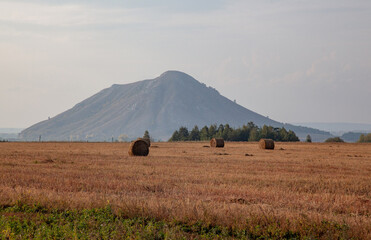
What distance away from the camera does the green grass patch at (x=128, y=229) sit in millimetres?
9648

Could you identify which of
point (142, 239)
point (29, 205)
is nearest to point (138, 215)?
point (142, 239)

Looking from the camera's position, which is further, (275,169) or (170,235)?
(275,169)

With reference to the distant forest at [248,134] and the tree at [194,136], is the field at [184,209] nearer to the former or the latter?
the distant forest at [248,134]

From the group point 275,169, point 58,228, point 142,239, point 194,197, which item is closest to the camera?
point 142,239

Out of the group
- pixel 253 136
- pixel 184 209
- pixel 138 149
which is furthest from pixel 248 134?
pixel 184 209

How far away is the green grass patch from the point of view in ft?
→ 31.7

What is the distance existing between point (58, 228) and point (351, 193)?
11.5m

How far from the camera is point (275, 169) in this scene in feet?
85.2

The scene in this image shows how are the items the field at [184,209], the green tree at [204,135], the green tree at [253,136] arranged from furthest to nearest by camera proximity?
the green tree at [204,135] < the green tree at [253,136] < the field at [184,209]

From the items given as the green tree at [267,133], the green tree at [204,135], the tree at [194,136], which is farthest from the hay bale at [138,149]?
the tree at [194,136]

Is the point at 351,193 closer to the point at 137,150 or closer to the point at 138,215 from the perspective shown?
the point at 138,215

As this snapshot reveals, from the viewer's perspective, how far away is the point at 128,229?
998cm

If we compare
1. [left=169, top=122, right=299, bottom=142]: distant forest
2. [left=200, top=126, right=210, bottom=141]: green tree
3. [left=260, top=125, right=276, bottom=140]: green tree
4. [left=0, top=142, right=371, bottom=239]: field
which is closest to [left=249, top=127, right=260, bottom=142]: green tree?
[left=169, top=122, right=299, bottom=142]: distant forest

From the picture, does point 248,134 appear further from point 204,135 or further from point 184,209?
point 184,209
